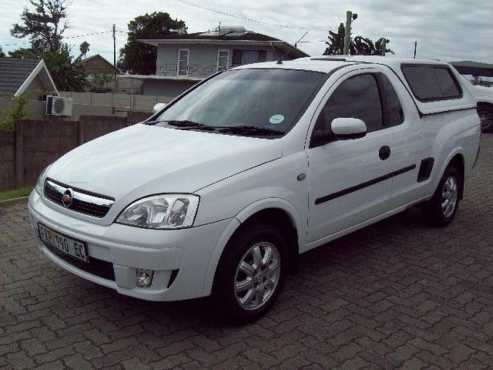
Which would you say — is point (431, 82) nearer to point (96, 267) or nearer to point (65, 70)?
point (96, 267)

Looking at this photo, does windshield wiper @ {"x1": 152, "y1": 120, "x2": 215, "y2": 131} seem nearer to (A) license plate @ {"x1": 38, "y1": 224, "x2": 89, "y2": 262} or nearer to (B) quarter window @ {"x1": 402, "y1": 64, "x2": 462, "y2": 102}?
(A) license plate @ {"x1": 38, "y1": 224, "x2": 89, "y2": 262}

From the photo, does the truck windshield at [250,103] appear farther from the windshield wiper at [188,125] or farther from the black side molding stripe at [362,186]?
the black side molding stripe at [362,186]

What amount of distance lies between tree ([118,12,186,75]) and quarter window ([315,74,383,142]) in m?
60.3

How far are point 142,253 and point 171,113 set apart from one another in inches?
78.1

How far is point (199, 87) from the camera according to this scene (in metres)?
5.03

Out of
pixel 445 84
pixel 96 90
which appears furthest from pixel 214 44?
pixel 445 84

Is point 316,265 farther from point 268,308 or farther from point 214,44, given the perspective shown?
point 214,44

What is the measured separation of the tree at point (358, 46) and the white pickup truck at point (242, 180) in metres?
25.7

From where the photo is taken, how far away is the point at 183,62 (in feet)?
138

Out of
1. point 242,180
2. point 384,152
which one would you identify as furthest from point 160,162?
point 384,152

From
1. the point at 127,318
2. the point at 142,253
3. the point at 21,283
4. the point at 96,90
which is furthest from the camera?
the point at 96,90

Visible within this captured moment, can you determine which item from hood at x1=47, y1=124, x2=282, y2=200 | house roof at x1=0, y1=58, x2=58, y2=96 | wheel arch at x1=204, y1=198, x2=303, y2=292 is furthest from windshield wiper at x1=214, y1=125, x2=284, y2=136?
house roof at x1=0, y1=58, x2=58, y2=96

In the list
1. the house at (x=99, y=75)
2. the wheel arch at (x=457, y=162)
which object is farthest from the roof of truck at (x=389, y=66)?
the house at (x=99, y=75)

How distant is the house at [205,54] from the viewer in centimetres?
3834
